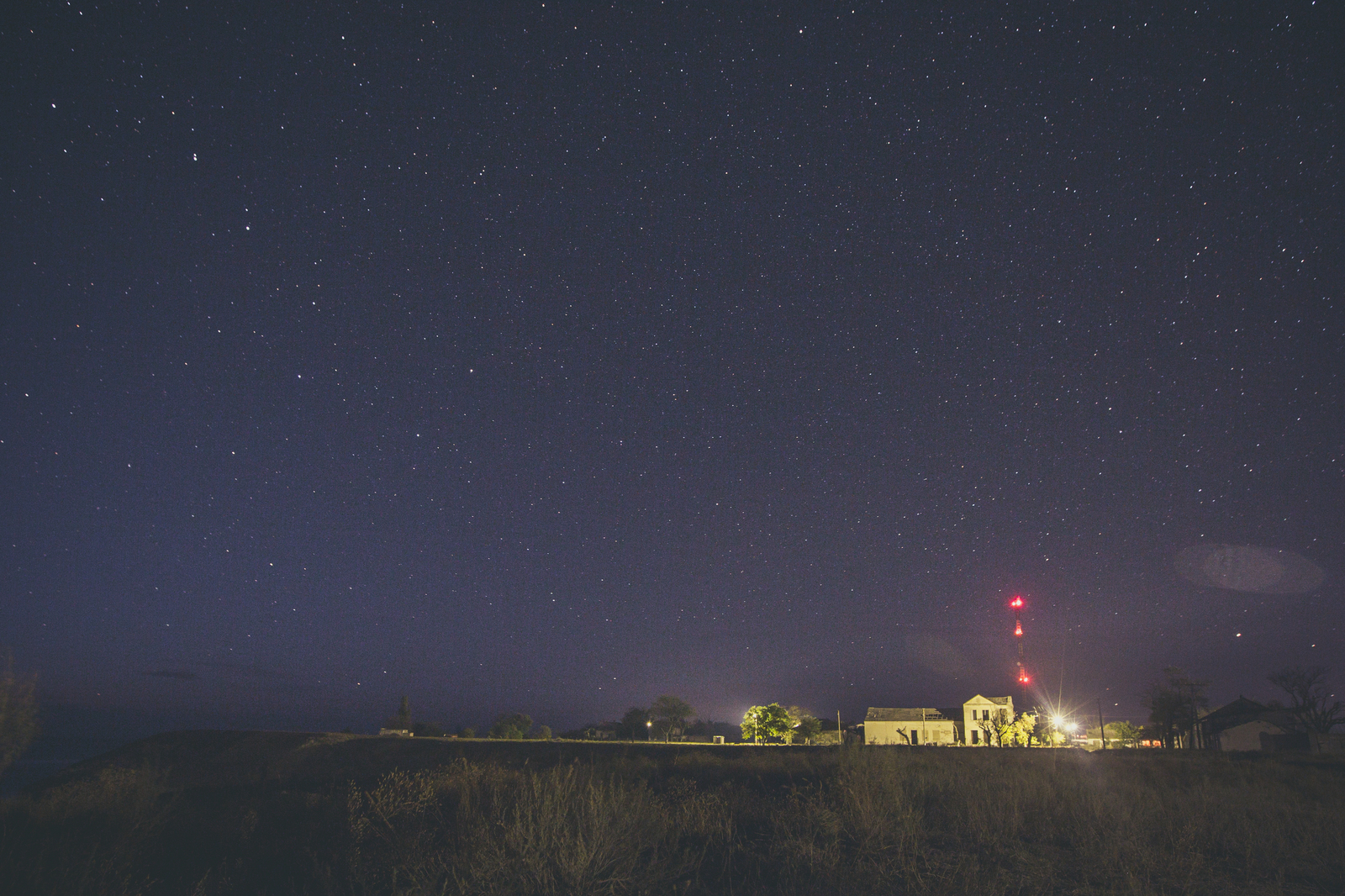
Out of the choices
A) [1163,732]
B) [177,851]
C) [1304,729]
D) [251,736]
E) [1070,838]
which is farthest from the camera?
[1163,732]

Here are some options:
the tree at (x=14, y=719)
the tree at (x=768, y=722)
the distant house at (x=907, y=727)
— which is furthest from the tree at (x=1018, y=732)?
the tree at (x=14, y=719)

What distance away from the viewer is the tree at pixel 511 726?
220 ft

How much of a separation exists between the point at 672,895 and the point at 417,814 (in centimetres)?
607

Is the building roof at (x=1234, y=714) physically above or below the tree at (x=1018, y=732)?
above

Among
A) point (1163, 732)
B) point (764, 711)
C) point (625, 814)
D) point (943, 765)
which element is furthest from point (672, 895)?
point (1163, 732)

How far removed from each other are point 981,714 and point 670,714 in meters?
33.9

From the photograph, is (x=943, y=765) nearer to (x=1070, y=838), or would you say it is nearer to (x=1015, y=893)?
(x=1070, y=838)

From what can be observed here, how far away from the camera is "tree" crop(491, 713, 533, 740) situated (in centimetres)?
6700

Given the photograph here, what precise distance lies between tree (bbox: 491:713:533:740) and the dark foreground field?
5354cm

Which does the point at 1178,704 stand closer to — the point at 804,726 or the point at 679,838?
the point at 804,726

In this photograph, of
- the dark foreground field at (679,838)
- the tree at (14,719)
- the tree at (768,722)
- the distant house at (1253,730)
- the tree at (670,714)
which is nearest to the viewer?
the dark foreground field at (679,838)

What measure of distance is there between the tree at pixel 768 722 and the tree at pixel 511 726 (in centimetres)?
2271

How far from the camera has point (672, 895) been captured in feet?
23.2

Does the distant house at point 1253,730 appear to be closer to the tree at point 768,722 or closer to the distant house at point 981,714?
the distant house at point 981,714
